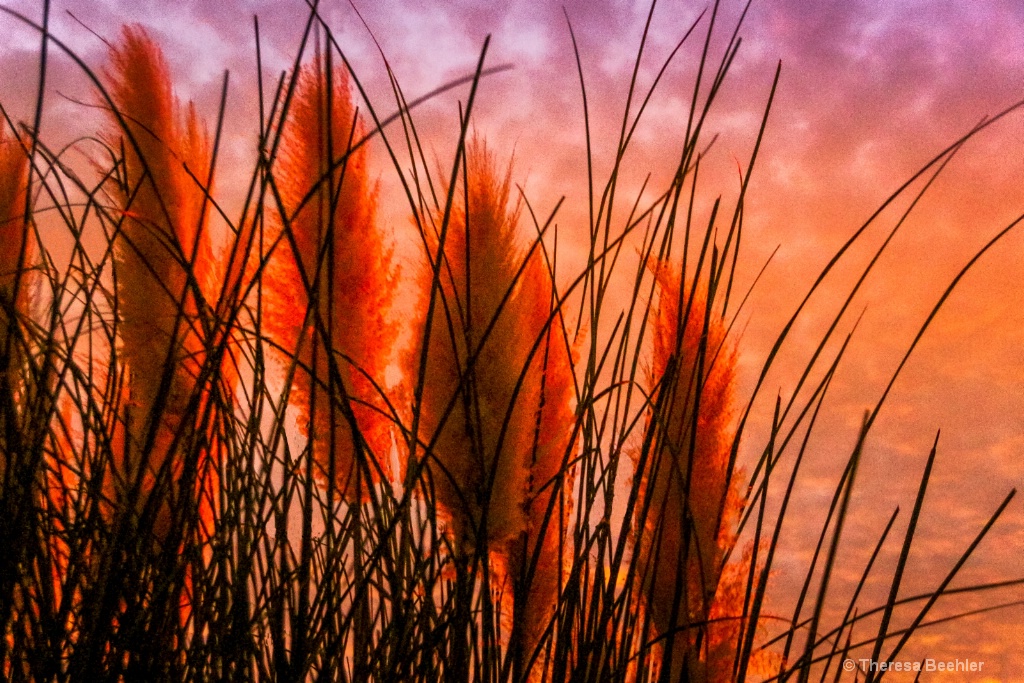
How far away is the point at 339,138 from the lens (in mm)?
1403

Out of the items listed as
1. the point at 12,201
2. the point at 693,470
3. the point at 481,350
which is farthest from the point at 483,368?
the point at 12,201

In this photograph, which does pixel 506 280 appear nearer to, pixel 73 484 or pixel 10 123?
pixel 10 123

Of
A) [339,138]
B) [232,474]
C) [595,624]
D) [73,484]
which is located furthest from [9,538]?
[595,624]

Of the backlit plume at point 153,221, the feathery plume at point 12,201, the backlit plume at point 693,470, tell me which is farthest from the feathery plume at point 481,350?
the feathery plume at point 12,201

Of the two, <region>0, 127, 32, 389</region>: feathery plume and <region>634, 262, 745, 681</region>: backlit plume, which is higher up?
<region>0, 127, 32, 389</region>: feathery plume

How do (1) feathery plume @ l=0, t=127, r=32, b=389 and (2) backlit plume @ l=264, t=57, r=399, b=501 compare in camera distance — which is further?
(1) feathery plume @ l=0, t=127, r=32, b=389

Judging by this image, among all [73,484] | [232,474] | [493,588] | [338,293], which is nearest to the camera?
[338,293]

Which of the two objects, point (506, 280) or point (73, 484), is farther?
point (73, 484)

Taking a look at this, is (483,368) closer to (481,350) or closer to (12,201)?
(481,350)

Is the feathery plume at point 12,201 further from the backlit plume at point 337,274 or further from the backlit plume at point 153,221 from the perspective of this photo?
the backlit plume at point 337,274

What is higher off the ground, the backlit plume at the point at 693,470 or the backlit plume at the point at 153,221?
the backlit plume at the point at 153,221

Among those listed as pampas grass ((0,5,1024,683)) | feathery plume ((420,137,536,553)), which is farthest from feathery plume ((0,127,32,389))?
feathery plume ((420,137,536,553))

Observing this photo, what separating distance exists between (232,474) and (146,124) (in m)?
0.64

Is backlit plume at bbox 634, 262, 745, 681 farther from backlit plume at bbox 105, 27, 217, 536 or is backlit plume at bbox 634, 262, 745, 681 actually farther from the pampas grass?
backlit plume at bbox 105, 27, 217, 536
